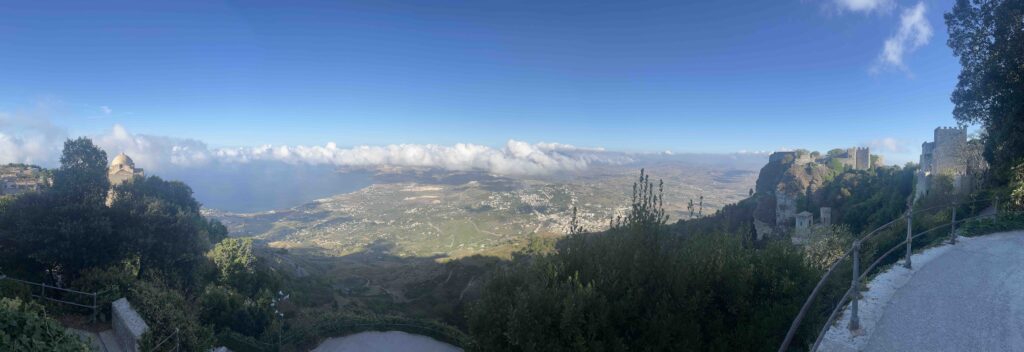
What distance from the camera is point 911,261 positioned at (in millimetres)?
9047

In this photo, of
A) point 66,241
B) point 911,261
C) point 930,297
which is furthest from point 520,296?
point 66,241

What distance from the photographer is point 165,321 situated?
1304 cm

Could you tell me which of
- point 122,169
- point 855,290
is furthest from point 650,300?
point 122,169

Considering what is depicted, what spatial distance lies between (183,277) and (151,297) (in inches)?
389

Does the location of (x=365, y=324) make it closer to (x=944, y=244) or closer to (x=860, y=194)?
(x=944, y=244)

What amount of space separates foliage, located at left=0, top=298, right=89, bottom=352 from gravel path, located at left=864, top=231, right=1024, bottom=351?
11673mm

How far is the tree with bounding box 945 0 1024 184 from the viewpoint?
17.2 metres

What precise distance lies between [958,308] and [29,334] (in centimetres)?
1422

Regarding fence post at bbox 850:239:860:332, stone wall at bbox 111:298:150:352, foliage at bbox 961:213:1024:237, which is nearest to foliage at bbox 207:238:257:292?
stone wall at bbox 111:298:150:352

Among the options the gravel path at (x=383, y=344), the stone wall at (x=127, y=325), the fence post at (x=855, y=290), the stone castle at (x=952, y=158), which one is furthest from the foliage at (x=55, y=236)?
the stone castle at (x=952, y=158)

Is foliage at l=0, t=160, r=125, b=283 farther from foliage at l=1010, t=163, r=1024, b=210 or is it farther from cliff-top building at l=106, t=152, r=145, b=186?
cliff-top building at l=106, t=152, r=145, b=186

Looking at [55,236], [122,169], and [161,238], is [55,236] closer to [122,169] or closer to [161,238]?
[161,238]

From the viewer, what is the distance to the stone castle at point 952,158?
78.1ft

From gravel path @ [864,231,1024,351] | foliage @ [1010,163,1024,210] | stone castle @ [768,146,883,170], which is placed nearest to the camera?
gravel path @ [864,231,1024,351]
